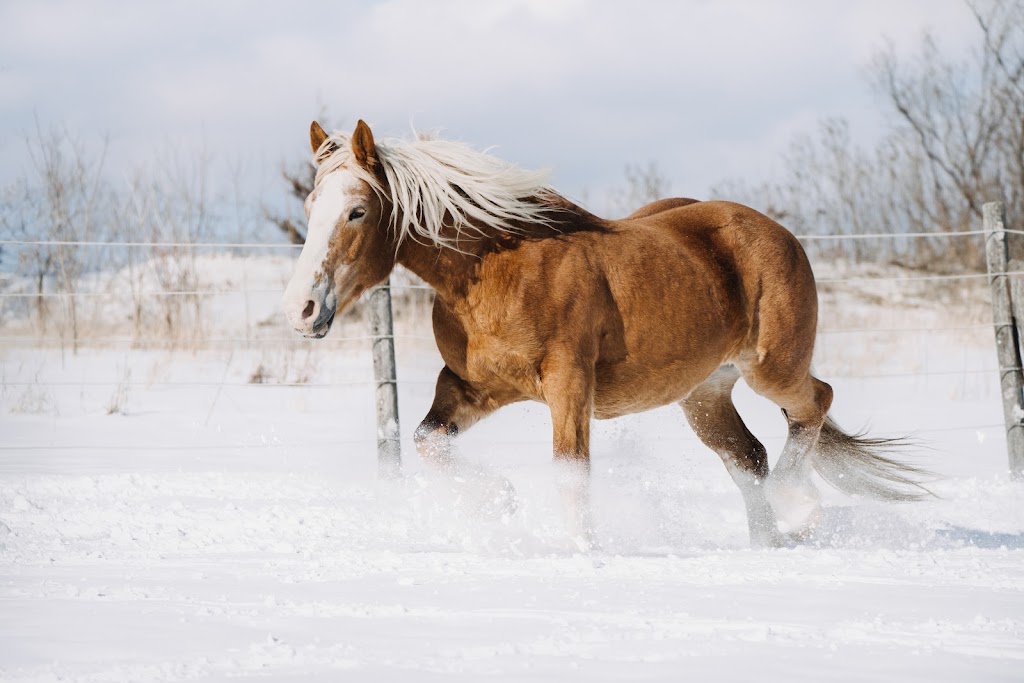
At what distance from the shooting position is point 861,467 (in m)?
5.07

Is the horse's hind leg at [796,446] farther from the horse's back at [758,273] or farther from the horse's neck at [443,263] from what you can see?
the horse's neck at [443,263]

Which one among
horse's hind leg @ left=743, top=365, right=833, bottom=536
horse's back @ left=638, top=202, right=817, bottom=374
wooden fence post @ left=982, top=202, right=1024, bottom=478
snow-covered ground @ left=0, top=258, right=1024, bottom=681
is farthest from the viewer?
wooden fence post @ left=982, top=202, right=1024, bottom=478

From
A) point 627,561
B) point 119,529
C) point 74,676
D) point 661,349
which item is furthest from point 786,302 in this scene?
point 74,676

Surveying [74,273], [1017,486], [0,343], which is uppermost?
[74,273]

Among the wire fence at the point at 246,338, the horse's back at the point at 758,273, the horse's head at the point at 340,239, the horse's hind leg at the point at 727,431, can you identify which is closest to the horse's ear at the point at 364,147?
the horse's head at the point at 340,239

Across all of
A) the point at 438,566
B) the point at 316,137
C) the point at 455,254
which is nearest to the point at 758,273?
the point at 455,254

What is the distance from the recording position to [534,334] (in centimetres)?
378

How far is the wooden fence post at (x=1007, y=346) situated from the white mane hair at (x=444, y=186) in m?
4.16

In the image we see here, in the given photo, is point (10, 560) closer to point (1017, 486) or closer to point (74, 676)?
point (74, 676)

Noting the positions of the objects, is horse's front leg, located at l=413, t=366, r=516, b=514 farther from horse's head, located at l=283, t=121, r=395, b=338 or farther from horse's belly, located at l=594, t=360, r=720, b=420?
horse's head, located at l=283, t=121, r=395, b=338

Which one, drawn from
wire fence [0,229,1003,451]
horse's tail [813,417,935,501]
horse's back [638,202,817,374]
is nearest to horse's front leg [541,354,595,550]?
wire fence [0,229,1003,451]

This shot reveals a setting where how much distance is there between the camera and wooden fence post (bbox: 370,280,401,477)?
643 centimetres

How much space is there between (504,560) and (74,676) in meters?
1.71

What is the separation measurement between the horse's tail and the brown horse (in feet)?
1.17
